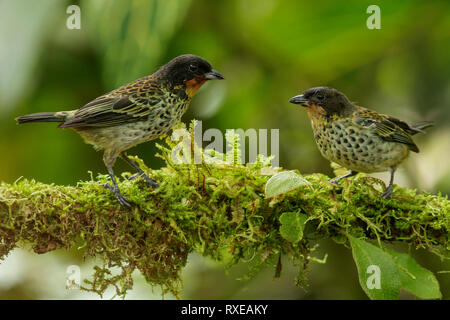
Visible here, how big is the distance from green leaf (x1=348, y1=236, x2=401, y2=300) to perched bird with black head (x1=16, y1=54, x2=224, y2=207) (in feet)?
3.85

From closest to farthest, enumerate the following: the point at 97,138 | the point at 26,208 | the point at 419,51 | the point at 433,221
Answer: the point at 26,208 < the point at 433,221 < the point at 97,138 < the point at 419,51

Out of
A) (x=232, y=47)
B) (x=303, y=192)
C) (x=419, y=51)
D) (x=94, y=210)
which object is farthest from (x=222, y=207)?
(x=419, y=51)

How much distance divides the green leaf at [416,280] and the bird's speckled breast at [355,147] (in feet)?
1.98

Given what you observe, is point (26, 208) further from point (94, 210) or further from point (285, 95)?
point (285, 95)

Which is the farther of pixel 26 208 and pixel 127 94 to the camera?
pixel 127 94

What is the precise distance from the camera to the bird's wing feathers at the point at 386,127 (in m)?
3.19

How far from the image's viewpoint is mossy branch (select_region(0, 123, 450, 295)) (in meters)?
2.52

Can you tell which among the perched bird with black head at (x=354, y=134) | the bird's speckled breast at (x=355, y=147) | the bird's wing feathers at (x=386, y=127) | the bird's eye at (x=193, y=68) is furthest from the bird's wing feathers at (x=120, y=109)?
the bird's wing feathers at (x=386, y=127)

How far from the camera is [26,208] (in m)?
2.49

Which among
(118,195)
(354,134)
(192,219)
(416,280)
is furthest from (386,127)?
(118,195)

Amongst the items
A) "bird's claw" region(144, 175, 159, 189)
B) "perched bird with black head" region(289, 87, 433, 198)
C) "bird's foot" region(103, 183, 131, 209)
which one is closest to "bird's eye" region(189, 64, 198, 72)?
"perched bird with black head" region(289, 87, 433, 198)

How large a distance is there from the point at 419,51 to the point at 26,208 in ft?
11.5

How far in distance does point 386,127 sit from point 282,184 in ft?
3.61

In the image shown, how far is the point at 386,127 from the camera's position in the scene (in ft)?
10.6
